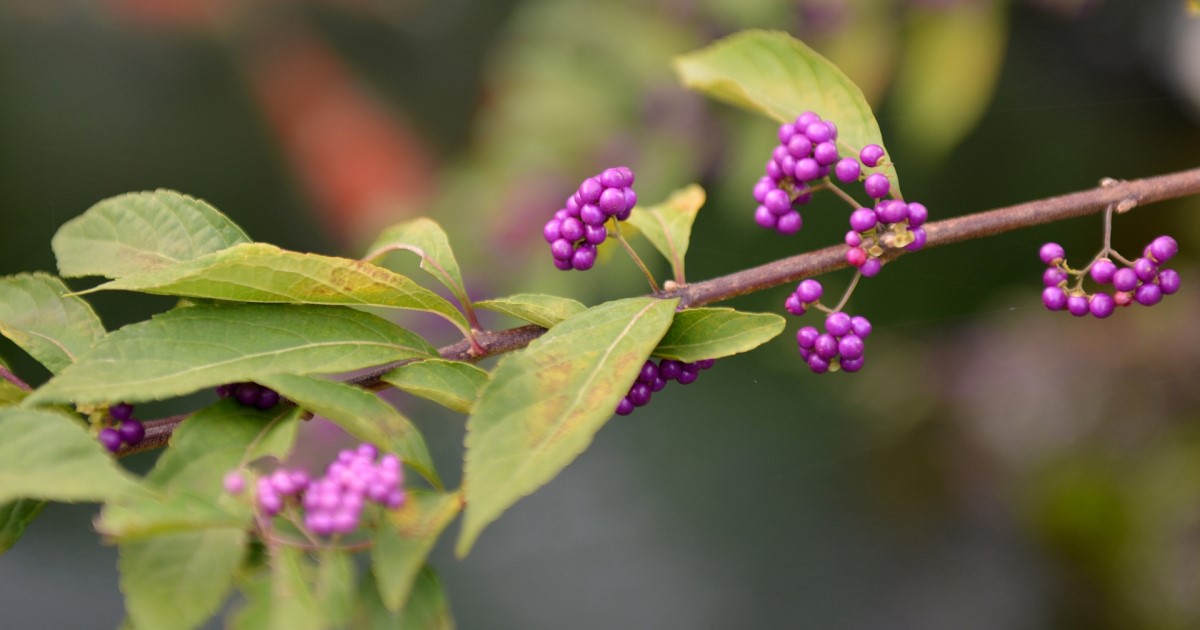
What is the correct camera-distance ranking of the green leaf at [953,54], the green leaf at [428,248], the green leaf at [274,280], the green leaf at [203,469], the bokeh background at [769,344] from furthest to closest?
the bokeh background at [769,344], the green leaf at [953,54], the green leaf at [428,248], the green leaf at [274,280], the green leaf at [203,469]

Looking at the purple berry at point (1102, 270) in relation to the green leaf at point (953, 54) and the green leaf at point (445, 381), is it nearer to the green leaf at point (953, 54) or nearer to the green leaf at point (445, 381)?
the green leaf at point (445, 381)

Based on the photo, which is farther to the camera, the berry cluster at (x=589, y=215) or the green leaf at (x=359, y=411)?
the berry cluster at (x=589, y=215)

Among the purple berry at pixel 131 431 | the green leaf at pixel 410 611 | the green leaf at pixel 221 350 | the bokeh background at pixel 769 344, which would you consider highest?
the green leaf at pixel 221 350

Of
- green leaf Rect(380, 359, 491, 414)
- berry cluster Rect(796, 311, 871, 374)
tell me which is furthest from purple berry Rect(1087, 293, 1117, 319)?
green leaf Rect(380, 359, 491, 414)

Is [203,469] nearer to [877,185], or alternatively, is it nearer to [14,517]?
[14,517]

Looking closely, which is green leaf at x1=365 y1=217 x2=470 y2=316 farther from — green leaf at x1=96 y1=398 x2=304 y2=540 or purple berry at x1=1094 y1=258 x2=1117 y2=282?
purple berry at x1=1094 y1=258 x2=1117 y2=282

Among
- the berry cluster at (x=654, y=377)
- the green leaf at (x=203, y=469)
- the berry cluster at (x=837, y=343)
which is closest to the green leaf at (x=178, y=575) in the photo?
the green leaf at (x=203, y=469)

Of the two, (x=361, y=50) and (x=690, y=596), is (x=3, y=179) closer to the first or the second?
(x=361, y=50)
